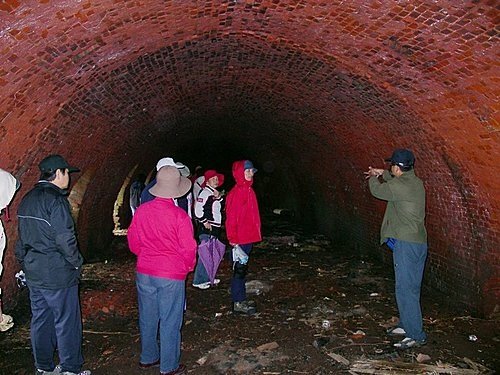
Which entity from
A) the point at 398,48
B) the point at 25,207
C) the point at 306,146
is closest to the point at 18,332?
the point at 25,207

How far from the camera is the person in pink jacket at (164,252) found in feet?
15.2

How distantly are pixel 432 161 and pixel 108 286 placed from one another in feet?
19.8

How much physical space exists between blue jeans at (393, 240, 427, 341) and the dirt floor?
44cm

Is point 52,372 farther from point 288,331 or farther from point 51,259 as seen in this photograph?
point 288,331

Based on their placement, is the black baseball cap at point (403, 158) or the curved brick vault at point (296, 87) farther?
the black baseball cap at point (403, 158)

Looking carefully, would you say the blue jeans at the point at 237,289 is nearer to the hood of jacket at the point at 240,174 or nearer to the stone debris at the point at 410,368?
the hood of jacket at the point at 240,174

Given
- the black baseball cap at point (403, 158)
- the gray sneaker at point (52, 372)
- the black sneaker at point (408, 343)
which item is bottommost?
the black sneaker at point (408, 343)

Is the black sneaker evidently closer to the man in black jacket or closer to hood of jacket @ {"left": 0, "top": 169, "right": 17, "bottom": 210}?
the man in black jacket

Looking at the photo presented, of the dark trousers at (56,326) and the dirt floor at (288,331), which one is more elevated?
the dark trousers at (56,326)

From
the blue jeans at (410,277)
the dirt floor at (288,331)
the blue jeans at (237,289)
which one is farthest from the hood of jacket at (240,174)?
the blue jeans at (410,277)

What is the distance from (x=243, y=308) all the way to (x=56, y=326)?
10.3ft

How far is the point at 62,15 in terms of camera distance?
14.3 feet

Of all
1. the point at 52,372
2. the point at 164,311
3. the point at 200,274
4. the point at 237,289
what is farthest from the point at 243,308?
the point at 52,372

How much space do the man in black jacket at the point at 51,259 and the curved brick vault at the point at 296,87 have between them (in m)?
1.29
